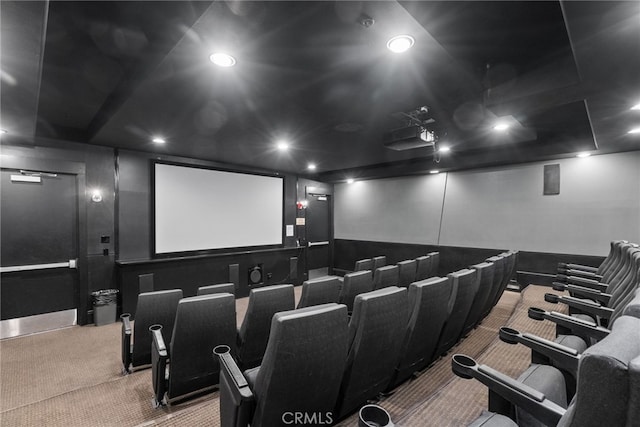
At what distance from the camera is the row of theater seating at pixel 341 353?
4.19 feet

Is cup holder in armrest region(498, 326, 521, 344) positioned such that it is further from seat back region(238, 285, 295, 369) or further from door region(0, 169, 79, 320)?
door region(0, 169, 79, 320)

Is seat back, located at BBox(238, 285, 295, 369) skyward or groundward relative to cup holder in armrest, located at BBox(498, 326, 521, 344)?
groundward

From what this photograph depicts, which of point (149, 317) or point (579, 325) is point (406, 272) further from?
point (149, 317)

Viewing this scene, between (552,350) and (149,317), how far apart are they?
2.97 m

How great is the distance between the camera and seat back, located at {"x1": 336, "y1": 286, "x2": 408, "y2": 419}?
160cm

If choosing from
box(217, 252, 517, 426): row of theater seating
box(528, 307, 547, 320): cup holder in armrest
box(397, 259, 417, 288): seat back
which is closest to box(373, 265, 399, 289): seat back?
box(397, 259, 417, 288): seat back

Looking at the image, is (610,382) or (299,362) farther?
(299,362)

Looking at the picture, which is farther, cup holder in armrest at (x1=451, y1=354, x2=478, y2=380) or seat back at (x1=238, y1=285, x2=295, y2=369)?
seat back at (x1=238, y1=285, x2=295, y2=369)

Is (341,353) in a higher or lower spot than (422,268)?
higher

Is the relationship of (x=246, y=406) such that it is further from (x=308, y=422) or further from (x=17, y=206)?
(x=17, y=206)

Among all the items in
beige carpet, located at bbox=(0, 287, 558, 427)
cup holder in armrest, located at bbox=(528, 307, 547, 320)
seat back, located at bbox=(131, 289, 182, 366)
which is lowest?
beige carpet, located at bbox=(0, 287, 558, 427)

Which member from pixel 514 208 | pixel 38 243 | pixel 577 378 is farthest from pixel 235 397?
pixel 514 208

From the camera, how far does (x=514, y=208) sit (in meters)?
5.20

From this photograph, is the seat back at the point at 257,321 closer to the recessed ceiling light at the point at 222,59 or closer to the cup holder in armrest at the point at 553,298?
the recessed ceiling light at the point at 222,59
